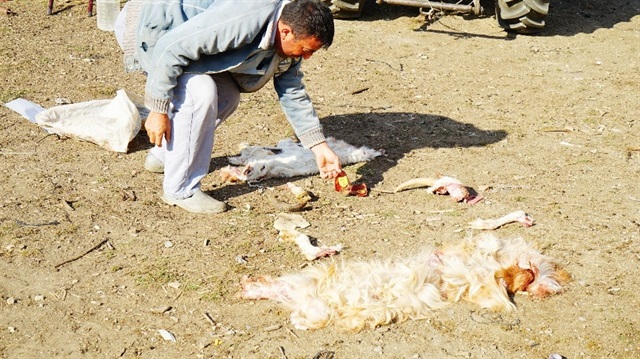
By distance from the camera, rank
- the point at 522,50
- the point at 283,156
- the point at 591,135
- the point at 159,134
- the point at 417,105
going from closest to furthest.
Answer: the point at 159,134
the point at 283,156
the point at 591,135
the point at 417,105
the point at 522,50

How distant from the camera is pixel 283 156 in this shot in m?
5.70

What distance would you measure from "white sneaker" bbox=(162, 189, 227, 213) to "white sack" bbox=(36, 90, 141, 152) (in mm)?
959

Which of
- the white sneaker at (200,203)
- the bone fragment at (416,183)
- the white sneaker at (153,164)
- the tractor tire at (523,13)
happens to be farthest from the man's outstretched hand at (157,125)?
the tractor tire at (523,13)

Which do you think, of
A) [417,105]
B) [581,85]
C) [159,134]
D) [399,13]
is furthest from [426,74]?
[159,134]

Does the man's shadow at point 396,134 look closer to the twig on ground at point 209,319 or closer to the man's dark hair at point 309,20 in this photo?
the man's dark hair at point 309,20

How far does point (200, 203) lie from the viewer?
16.4ft

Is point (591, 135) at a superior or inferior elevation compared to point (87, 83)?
superior

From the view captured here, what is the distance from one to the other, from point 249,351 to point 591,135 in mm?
3598

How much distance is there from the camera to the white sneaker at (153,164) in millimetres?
5500

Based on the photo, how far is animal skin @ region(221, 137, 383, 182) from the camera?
552 centimetres

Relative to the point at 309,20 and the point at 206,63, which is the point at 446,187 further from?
the point at 206,63

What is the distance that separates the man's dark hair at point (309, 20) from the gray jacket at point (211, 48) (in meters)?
0.08

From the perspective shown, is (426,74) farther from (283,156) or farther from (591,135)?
(283,156)

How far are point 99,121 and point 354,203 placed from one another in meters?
1.87
